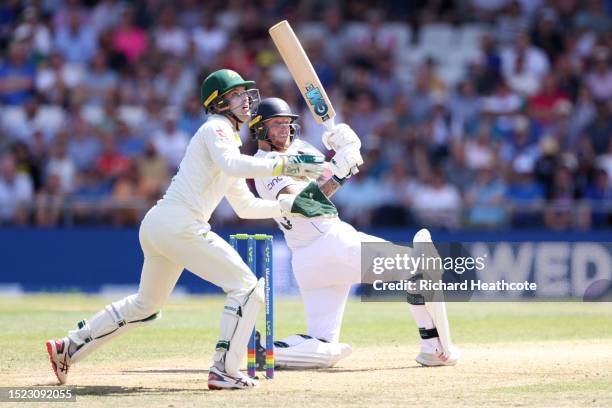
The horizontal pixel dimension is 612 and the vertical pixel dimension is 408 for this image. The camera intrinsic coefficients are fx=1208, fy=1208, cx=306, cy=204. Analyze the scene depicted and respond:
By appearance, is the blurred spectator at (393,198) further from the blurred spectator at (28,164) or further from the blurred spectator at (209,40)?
the blurred spectator at (28,164)

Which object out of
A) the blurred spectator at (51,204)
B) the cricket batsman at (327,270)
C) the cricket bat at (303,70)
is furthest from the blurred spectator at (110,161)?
the cricket batsman at (327,270)

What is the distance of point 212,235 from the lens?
25.8ft

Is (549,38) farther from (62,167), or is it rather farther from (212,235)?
(212,235)

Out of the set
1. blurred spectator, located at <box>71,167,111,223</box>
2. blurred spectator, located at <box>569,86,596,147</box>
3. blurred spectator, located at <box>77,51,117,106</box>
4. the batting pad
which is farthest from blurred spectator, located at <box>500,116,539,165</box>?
the batting pad

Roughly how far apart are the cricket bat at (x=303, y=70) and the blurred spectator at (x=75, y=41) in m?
11.0

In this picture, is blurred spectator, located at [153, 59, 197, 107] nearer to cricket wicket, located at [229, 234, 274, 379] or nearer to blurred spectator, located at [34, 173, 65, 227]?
blurred spectator, located at [34, 173, 65, 227]

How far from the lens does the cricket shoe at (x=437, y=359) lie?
8.98 meters

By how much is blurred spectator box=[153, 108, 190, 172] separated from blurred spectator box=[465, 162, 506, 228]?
4.36 metres

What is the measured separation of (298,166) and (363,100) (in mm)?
11148

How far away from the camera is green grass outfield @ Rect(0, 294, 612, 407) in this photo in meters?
7.46

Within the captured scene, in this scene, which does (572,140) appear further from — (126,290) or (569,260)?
(126,290)

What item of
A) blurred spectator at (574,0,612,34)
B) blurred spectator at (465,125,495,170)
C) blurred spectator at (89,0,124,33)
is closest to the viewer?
blurred spectator at (465,125,495,170)

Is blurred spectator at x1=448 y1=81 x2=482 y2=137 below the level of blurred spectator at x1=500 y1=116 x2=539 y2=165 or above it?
above

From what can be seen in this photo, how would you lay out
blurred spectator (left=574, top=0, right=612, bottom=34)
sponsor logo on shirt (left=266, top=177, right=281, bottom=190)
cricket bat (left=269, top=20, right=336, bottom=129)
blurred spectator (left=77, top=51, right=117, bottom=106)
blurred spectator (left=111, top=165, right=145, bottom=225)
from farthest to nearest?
blurred spectator (left=574, top=0, right=612, bottom=34), blurred spectator (left=77, top=51, right=117, bottom=106), blurred spectator (left=111, top=165, right=145, bottom=225), cricket bat (left=269, top=20, right=336, bottom=129), sponsor logo on shirt (left=266, top=177, right=281, bottom=190)
